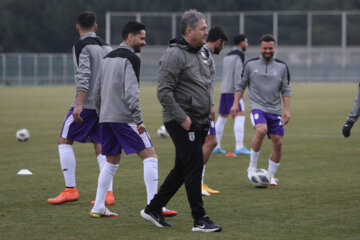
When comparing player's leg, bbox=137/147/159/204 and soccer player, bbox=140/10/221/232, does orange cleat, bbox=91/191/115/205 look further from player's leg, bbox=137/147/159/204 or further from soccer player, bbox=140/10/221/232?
soccer player, bbox=140/10/221/232

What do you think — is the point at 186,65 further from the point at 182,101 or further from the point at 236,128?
the point at 236,128

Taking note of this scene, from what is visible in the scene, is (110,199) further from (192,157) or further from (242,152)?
(242,152)

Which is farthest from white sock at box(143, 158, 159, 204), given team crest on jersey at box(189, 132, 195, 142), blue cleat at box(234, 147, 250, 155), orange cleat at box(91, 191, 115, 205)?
blue cleat at box(234, 147, 250, 155)

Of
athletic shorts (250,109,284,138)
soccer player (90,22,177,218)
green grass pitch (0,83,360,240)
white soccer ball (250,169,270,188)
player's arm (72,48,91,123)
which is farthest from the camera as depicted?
athletic shorts (250,109,284,138)

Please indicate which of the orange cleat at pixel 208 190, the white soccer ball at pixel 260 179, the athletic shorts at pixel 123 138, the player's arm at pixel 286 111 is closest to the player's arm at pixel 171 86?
the athletic shorts at pixel 123 138

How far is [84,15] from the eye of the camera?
27.9 feet

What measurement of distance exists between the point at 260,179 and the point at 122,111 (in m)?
2.89

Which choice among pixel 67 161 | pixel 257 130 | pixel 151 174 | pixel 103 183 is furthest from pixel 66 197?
pixel 257 130

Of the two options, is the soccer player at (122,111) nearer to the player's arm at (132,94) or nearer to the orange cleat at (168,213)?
the player's arm at (132,94)

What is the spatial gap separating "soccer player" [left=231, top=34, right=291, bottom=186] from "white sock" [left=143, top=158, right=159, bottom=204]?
107 inches

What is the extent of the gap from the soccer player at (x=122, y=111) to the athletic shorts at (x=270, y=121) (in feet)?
9.58

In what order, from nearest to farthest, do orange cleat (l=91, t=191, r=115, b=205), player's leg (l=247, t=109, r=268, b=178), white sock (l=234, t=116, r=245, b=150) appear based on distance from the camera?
orange cleat (l=91, t=191, r=115, b=205) < player's leg (l=247, t=109, r=268, b=178) < white sock (l=234, t=116, r=245, b=150)

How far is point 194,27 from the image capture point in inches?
264

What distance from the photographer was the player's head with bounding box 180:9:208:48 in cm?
668
